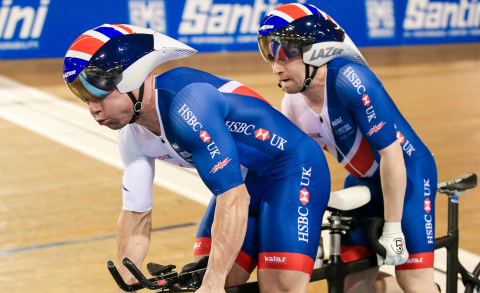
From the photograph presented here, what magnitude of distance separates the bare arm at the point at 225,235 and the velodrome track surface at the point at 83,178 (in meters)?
1.79

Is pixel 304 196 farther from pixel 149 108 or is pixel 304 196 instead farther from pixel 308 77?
pixel 149 108

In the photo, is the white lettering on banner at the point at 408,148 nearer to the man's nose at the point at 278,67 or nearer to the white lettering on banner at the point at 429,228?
the white lettering on banner at the point at 429,228

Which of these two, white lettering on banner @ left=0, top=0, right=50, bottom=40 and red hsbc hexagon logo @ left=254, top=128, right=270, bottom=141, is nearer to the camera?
red hsbc hexagon logo @ left=254, top=128, right=270, bottom=141

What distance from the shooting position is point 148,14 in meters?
11.4

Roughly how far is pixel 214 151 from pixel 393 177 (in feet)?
3.43

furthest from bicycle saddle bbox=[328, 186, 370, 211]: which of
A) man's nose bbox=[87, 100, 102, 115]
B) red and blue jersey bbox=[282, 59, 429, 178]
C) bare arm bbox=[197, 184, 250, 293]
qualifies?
man's nose bbox=[87, 100, 102, 115]

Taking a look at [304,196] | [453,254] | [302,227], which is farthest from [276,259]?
[453,254]

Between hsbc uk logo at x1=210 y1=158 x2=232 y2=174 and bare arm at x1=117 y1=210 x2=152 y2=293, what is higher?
hsbc uk logo at x1=210 y1=158 x2=232 y2=174

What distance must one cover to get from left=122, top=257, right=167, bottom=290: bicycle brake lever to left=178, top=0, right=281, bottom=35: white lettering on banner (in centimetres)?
1014

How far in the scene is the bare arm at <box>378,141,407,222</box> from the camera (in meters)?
2.63

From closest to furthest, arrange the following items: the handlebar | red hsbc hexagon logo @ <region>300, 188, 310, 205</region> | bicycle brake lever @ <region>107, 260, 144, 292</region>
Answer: bicycle brake lever @ <region>107, 260, 144, 292</region>
red hsbc hexagon logo @ <region>300, 188, 310, 205</region>
the handlebar

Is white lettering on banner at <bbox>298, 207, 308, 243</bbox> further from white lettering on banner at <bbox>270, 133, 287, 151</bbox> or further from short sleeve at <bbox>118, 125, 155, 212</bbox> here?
short sleeve at <bbox>118, 125, 155, 212</bbox>

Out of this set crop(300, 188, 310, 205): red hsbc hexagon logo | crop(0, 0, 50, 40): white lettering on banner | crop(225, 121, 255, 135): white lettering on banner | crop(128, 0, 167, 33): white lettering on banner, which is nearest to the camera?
crop(225, 121, 255, 135): white lettering on banner

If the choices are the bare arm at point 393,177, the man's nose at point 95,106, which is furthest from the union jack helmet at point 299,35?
the man's nose at point 95,106
